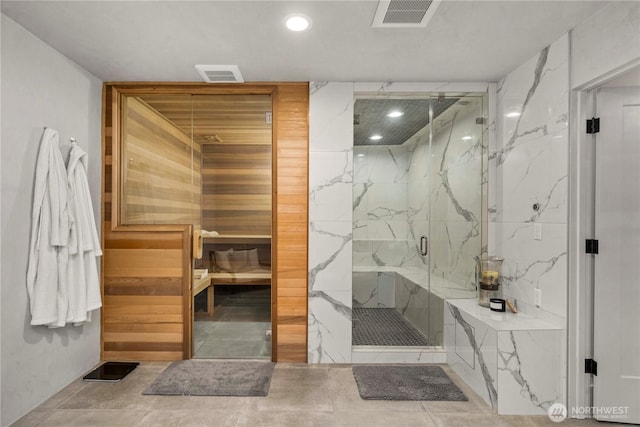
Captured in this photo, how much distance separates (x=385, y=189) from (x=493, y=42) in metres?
1.38

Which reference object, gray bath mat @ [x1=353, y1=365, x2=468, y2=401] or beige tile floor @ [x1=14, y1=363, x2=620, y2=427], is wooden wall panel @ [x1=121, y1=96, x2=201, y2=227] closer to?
beige tile floor @ [x1=14, y1=363, x2=620, y2=427]

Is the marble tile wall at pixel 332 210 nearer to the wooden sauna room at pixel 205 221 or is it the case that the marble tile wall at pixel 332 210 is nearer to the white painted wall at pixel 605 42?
the wooden sauna room at pixel 205 221

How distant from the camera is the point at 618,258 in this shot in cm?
215

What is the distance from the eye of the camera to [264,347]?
3.16 m

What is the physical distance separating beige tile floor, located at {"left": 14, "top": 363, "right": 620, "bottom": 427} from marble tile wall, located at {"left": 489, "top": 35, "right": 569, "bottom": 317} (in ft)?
3.00

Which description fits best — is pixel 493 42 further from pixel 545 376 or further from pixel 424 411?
pixel 424 411

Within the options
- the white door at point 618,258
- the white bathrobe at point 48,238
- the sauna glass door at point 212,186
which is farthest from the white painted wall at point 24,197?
the white door at point 618,258

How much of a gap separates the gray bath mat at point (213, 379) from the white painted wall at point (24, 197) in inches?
27.8

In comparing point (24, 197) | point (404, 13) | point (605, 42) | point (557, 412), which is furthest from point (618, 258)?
point (24, 197)

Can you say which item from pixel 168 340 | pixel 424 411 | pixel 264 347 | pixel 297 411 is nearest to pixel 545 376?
pixel 424 411

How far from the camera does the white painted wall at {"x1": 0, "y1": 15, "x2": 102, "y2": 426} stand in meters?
2.11

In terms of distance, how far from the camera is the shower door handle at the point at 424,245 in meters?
3.22

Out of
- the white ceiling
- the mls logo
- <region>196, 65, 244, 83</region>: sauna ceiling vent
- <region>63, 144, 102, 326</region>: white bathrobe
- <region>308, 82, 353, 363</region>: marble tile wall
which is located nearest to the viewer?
the white ceiling

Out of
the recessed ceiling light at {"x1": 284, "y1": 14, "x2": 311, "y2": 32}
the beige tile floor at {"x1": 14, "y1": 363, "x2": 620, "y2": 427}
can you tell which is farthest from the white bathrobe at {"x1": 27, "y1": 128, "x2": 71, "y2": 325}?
the recessed ceiling light at {"x1": 284, "y1": 14, "x2": 311, "y2": 32}
